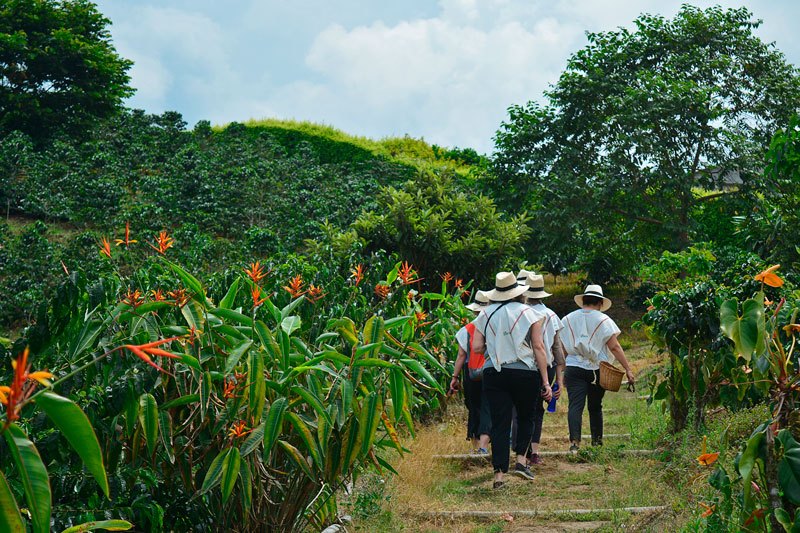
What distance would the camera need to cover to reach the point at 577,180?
2128cm

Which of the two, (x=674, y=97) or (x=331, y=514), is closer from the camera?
(x=331, y=514)

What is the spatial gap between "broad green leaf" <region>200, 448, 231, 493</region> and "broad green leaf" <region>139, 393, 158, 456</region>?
0.28 meters

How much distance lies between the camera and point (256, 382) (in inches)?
147

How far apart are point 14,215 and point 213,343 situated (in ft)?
73.3

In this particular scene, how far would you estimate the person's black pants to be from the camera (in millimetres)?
7203

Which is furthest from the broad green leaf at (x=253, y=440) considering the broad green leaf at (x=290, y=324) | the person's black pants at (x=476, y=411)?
the person's black pants at (x=476, y=411)

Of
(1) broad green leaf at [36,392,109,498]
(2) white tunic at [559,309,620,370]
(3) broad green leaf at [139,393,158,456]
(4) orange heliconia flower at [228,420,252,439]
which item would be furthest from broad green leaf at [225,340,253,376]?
(2) white tunic at [559,309,620,370]

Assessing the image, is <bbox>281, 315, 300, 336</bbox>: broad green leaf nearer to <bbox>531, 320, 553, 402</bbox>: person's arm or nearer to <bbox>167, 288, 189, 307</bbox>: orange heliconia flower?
<bbox>167, 288, 189, 307</bbox>: orange heliconia flower

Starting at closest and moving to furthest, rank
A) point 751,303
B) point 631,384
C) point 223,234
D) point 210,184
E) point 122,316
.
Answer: point 751,303, point 122,316, point 631,384, point 223,234, point 210,184

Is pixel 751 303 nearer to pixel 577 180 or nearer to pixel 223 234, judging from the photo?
pixel 577 180

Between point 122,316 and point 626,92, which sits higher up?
point 626,92

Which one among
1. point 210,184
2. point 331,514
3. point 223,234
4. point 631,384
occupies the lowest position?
point 331,514

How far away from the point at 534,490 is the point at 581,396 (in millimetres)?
1562

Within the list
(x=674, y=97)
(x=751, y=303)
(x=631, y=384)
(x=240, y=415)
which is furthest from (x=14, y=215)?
(x=751, y=303)
